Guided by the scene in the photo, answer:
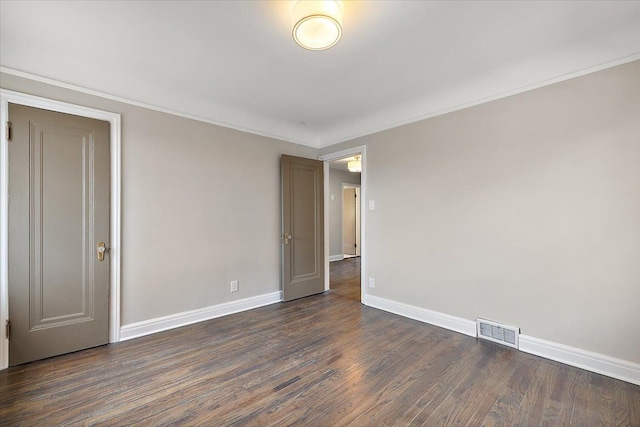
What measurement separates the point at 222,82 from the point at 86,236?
1972 mm

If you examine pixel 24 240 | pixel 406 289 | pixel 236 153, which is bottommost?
pixel 406 289

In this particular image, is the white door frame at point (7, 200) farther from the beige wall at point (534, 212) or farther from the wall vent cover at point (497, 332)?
the wall vent cover at point (497, 332)

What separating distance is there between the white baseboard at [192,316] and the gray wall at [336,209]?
3832mm

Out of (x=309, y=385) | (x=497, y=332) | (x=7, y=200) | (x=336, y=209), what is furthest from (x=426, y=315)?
(x=336, y=209)

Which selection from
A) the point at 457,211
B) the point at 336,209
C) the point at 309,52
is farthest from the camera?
the point at 336,209

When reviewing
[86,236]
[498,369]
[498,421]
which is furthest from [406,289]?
[86,236]

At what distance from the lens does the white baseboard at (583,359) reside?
2059 mm

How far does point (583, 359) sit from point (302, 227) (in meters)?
3.28

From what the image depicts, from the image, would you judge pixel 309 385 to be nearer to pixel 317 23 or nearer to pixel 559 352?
pixel 559 352

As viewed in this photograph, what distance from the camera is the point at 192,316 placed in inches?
126

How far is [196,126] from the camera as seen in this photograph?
129 inches

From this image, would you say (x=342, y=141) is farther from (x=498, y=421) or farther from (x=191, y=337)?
(x=498, y=421)

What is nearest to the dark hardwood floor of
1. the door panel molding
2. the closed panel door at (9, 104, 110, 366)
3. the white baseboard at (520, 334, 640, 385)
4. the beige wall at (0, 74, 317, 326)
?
the white baseboard at (520, 334, 640, 385)

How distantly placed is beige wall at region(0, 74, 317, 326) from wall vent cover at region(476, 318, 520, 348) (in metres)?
2.57
